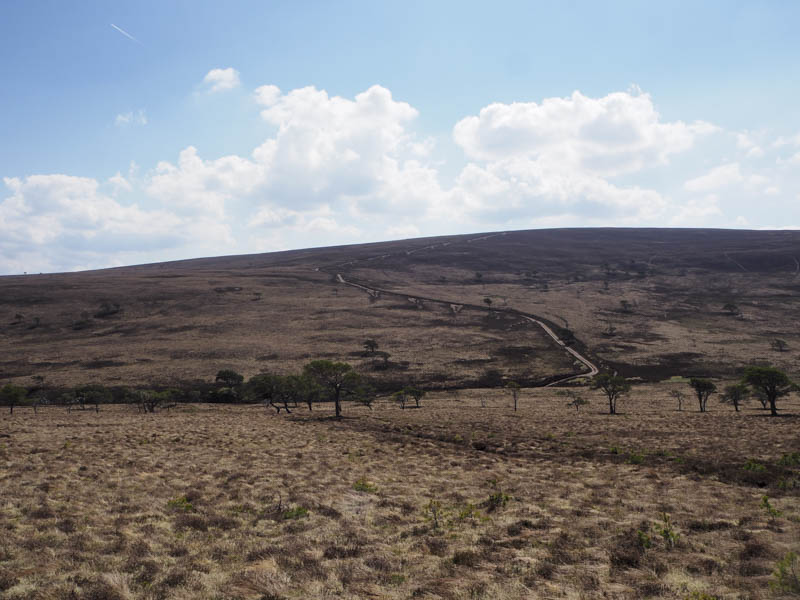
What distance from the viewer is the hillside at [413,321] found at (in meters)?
78.7

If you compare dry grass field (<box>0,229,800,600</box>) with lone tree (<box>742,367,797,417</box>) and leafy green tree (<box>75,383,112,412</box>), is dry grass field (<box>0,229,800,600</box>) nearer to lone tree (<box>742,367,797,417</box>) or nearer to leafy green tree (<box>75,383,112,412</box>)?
leafy green tree (<box>75,383,112,412</box>)

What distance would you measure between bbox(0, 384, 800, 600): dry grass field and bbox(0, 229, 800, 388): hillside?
172 ft

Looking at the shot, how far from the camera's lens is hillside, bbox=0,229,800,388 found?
78.7m

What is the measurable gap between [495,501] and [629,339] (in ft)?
306

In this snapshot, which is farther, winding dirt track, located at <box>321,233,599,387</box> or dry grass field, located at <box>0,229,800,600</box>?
winding dirt track, located at <box>321,233,599,387</box>

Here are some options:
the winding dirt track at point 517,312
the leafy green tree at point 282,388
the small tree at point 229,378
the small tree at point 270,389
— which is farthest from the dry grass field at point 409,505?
the small tree at point 229,378

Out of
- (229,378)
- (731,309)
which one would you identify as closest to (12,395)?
(229,378)

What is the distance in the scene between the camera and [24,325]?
106m

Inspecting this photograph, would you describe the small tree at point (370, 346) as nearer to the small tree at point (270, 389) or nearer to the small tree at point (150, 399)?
the small tree at point (270, 389)

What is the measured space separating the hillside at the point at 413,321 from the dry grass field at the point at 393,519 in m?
52.3

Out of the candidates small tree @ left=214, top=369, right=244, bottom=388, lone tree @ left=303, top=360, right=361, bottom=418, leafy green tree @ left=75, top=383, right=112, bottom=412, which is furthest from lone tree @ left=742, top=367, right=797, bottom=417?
leafy green tree @ left=75, top=383, right=112, bottom=412

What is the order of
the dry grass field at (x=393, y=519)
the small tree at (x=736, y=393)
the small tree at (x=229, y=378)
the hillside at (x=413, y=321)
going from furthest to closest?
the hillside at (x=413, y=321) → the small tree at (x=229, y=378) → the small tree at (x=736, y=393) → the dry grass field at (x=393, y=519)

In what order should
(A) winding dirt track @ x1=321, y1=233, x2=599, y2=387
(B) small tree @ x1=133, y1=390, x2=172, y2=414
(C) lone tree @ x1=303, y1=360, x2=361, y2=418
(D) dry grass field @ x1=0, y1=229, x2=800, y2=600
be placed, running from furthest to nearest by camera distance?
1. (A) winding dirt track @ x1=321, y1=233, x2=599, y2=387
2. (B) small tree @ x1=133, y1=390, x2=172, y2=414
3. (C) lone tree @ x1=303, y1=360, x2=361, y2=418
4. (D) dry grass field @ x1=0, y1=229, x2=800, y2=600

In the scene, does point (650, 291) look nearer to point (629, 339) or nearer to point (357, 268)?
point (629, 339)
